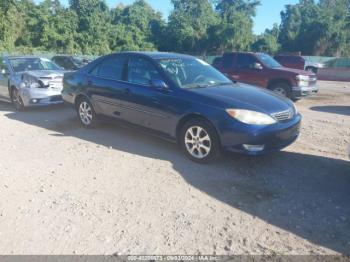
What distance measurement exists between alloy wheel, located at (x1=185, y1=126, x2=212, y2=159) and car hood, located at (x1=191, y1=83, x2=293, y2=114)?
1.69 feet

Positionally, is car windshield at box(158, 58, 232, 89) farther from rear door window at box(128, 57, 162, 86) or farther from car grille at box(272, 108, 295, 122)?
car grille at box(272, 108, 295, 122)

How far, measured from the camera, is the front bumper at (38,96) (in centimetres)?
866

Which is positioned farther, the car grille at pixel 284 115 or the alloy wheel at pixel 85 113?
the alloy wheel at pixel 85 113

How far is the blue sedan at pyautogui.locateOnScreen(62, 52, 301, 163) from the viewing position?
4777 millimetres

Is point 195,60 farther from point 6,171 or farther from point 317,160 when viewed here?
point 6,171

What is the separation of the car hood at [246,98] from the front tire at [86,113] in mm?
2606

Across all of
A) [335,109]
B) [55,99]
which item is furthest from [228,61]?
[55,99]

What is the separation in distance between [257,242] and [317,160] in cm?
260

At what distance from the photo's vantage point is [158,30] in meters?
56.4

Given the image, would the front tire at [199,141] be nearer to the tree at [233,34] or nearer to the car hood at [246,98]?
the car hood at [246,98]

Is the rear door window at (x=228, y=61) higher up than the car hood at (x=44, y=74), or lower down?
higher up

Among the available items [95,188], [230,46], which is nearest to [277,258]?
[95,188]

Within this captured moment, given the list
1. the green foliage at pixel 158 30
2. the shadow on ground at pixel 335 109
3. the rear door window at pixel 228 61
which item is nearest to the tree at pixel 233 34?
the green foliage at pixel 158 30

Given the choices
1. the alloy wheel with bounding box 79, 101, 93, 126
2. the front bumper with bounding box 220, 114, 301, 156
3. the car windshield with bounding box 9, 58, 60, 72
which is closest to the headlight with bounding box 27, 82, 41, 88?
the car windshield with bounding box 9, 58, 60, 72
